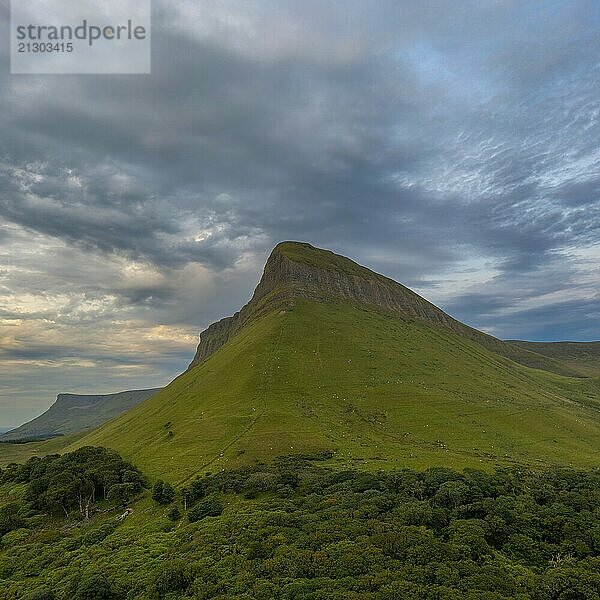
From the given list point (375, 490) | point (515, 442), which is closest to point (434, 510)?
point (375, 490)

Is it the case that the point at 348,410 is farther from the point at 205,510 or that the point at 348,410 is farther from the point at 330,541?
the point at 330,541

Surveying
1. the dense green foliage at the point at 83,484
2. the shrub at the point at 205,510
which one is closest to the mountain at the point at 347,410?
the dense green foliage at the point at 83,484

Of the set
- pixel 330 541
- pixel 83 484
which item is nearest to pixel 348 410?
pixel 83 484

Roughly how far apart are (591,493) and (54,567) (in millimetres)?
80944

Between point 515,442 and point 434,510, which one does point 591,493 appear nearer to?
point 434,510

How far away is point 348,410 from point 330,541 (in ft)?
232

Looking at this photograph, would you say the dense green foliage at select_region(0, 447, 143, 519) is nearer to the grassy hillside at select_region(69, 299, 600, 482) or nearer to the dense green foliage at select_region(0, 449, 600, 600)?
the dense green foliage at select_region(0, 449, 600, 600)

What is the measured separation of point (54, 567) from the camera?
61.8 meters

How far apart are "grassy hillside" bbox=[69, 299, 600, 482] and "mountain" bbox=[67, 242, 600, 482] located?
0.45 meters

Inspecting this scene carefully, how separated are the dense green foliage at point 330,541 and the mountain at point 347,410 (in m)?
16.1

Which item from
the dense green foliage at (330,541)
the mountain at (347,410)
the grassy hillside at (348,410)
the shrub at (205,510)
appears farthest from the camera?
the grassy hillside at (348,410)

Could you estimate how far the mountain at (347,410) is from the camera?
330 feet

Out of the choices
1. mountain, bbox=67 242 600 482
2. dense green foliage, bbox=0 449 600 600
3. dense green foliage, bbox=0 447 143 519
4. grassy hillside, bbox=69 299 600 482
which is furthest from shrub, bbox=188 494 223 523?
dense green foliage, bbox=0 447 143 519

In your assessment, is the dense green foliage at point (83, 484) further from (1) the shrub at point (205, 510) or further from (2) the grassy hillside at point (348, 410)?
(1) the shrub at point (205, 510)
